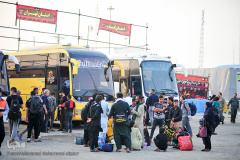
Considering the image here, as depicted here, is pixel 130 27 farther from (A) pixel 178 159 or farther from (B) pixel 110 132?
(A) pixel 178 159

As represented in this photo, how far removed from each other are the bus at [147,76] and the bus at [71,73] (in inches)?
118

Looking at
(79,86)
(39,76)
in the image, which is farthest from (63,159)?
(39,76)

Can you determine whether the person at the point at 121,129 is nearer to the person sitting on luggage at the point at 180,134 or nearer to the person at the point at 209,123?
the person sitting on luggage at the point at 180,134

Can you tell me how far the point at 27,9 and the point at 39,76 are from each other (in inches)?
257

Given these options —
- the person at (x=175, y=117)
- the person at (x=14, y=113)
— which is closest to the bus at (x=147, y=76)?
the person at (x=175, y=117)

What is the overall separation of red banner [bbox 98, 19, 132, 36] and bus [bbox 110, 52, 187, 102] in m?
5.97

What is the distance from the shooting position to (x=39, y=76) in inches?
846

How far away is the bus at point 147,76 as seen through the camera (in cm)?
2380

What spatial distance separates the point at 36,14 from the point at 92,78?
326 inches

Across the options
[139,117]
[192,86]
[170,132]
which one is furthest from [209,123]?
[192,86]

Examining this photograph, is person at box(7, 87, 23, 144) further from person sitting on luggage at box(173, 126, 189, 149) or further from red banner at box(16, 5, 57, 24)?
red banner at box(16, 5, 57, 24)

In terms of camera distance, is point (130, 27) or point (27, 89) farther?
point (130, 27)

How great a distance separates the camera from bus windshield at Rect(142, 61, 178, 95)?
23.9 meters

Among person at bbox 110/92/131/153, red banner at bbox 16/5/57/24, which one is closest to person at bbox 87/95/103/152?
person at bbox 110/92/131/153
